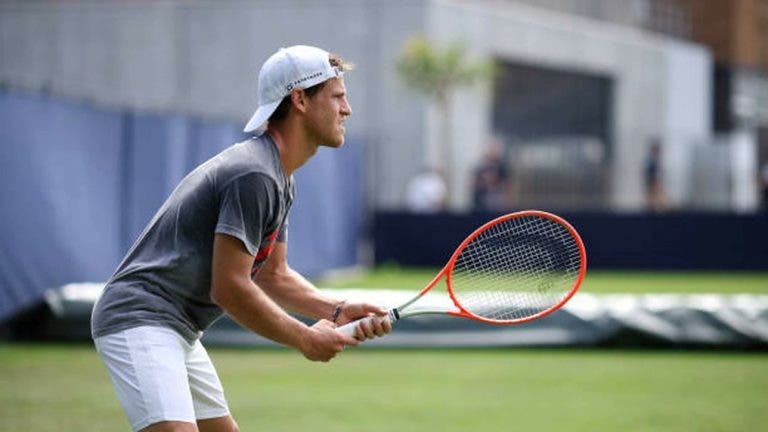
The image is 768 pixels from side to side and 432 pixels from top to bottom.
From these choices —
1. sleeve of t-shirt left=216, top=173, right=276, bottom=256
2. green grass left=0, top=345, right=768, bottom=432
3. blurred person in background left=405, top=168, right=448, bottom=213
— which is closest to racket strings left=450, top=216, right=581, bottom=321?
sleeve of t-shirt left=216, top=173, right=276, bottom=256

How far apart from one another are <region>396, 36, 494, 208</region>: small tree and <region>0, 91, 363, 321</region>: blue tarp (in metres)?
12.0

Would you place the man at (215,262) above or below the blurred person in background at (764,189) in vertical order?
above

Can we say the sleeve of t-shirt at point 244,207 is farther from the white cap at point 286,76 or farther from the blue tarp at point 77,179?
the blue tarp at point 77,179

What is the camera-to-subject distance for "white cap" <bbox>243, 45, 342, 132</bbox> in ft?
18.0

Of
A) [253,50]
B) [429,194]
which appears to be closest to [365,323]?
[429,194]

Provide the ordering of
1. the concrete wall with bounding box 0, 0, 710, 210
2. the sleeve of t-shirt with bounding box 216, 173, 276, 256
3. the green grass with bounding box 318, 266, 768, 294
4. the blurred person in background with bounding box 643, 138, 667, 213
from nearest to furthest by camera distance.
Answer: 1. the sleeve of t-shirt with bounding box 216, 173, 276, 256
2. the green grass with bounding box 318, 266, 768, 294
3. the blurred person in background with bounding box 643, 138, 667, 213
4. the concrete wall with bounding box 0, 0, 710, 210

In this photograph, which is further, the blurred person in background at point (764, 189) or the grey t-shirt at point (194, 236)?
the blurred person in background at point (764, 189)

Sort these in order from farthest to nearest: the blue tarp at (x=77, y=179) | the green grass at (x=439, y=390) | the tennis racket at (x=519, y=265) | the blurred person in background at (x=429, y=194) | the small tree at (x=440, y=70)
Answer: the small tree at (x=440, y=70) < the blurred person in background at (x=429, y=194) < the blue tarp at (x=77, y=179) < the green grass at (x=439, y=390) < the tennis racket at (x=519, y=265)

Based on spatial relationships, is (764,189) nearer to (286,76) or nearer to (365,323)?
(365,323)

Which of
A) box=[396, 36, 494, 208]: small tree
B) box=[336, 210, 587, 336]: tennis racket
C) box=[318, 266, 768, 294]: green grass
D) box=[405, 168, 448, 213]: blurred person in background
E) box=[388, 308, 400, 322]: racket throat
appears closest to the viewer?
box=[388, 308, 400, 322]: racket throat

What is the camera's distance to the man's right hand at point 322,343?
544cm

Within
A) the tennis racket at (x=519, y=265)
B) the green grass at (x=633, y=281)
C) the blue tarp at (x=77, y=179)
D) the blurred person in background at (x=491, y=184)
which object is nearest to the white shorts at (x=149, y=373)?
the tennis racket at (x=519, y=265)

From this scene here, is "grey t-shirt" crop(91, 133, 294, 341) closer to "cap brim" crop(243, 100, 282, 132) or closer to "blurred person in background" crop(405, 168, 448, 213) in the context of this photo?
"cap brim" crop(243, 100, 282, 132)

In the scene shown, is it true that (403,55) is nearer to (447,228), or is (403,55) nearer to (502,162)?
(502,162)
